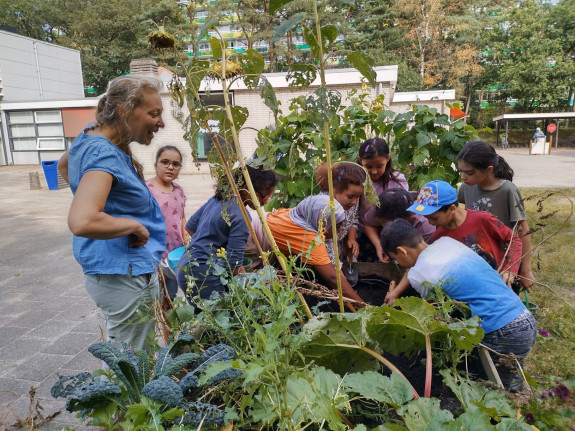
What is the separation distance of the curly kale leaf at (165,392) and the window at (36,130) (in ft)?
78.6

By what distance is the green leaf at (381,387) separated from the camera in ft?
3.69

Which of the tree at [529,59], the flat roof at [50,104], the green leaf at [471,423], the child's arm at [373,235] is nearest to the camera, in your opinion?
the green leaf at [471,423]

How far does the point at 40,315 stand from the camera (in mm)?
4402

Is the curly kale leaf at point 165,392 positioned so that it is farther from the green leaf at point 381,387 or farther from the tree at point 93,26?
the tree at point 93,26

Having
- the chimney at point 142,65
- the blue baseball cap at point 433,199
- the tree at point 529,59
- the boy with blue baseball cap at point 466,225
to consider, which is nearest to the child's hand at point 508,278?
the boy with blue baseball cap at point 466,225

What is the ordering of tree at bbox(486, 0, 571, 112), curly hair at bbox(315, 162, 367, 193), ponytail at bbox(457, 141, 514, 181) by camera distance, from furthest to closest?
tree at bbox(486, 0, 571, 112)
ponytail at bbox(457, 141, 514, 181)
curly hair at bbox(315, 162, 367, 193)

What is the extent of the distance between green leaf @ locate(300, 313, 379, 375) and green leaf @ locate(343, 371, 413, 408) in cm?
17

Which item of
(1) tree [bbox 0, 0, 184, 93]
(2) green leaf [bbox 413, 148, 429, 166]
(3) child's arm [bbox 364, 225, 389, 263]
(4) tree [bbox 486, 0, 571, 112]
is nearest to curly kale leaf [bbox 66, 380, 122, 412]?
(3) child's arm [bbox 364, 225, 389, 263]

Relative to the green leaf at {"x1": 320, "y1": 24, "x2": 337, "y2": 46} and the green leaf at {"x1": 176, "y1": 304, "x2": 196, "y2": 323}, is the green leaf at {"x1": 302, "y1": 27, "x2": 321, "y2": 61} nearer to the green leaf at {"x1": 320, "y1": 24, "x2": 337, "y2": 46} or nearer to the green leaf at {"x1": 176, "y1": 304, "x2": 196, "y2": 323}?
the green leaf at {"x1": 320, "y1": 24, "x2": 337, "y2": 46}

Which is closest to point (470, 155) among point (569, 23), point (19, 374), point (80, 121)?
point (19, 374)

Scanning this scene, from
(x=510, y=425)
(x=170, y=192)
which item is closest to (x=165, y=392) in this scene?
(x=510, y=425)

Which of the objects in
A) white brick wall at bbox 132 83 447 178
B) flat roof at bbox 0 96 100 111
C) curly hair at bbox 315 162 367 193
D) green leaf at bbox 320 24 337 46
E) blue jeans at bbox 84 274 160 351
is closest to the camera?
green leaf at bbox 320 24 337 46

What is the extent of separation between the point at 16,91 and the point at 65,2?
843 inches

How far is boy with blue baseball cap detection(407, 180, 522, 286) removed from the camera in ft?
7.96
